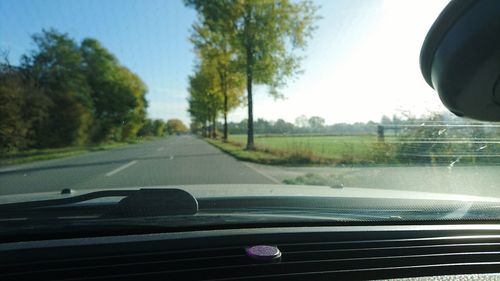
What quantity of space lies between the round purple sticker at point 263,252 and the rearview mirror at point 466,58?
984 millimetres

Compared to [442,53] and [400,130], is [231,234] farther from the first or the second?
[400,130]

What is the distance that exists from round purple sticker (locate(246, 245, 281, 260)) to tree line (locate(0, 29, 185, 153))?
13.2m

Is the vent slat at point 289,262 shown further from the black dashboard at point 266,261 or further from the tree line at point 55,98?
the tree line at point 55,98

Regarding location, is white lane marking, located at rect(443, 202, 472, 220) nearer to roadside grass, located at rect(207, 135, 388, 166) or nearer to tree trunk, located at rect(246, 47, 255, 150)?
roadside grass, located at rect(207, 135, 388, 166)

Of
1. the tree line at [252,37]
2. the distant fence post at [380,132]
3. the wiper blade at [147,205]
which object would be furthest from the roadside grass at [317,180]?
the tree line at [252,37]

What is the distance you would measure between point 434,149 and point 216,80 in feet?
70.2

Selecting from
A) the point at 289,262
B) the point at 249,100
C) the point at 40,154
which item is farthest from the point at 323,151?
the point at 289,262

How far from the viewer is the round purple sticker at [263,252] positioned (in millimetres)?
2068

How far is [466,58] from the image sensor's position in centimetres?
139

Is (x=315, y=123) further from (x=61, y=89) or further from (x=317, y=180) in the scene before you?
(x=61, y=89)

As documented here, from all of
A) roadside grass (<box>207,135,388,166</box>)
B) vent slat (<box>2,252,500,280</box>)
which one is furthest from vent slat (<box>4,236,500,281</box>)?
roadside grass (<box>207,135,388,166</box>)

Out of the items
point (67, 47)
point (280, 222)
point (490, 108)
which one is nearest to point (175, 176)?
point (280, 222)

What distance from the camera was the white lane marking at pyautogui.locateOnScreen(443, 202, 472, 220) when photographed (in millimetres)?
2656

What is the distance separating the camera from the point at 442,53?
56.6 inches
